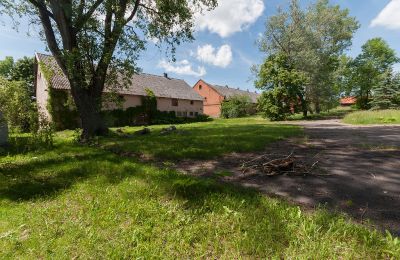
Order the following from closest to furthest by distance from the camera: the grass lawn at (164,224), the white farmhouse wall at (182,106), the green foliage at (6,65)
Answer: the grass lawn at (164,224)
the white farmhouse wall at (182,106)
the green foliage at (6,65)

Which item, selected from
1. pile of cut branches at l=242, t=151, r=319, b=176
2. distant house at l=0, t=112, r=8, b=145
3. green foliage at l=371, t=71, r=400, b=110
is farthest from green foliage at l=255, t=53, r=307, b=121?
distant house at l=0, t=112, r=8, b=145

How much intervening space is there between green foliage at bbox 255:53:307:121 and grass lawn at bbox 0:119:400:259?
2838 cm

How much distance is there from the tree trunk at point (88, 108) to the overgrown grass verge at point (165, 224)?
7.30 meters

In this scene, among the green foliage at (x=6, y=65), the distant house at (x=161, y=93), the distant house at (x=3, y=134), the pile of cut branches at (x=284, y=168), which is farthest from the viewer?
the green foliage at (x=6, y=65)

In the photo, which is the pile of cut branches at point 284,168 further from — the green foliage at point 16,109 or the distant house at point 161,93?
the distant house at point 161,93

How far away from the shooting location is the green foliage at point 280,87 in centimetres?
3098

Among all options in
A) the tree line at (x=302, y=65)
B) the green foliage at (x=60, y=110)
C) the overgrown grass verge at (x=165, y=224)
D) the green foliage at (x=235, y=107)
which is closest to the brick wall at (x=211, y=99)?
the green foliage at (x=235, y=107)

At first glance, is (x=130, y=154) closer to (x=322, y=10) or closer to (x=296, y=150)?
(x=296, y=150)

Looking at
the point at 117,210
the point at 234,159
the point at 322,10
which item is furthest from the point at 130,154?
the point at 322,10

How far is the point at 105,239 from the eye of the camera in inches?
130

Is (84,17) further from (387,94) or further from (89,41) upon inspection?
(387,94)

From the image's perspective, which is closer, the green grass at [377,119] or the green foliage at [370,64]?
the green grass at [377,119]

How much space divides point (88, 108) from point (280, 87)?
24745 mm

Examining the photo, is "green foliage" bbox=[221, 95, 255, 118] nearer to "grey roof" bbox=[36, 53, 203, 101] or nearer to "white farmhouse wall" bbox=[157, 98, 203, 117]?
"white farmhouse wall" bbox=[157, 98, 203, 117]
